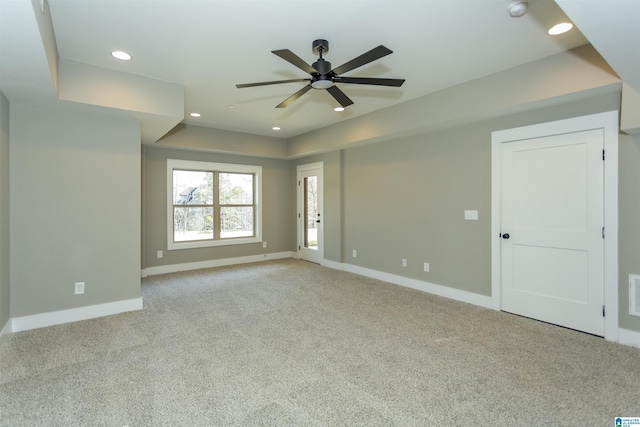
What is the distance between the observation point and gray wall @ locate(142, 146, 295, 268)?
18.2ft

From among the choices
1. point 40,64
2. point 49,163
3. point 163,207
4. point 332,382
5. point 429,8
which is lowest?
point 332,382

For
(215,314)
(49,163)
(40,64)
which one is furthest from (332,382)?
(49,163)

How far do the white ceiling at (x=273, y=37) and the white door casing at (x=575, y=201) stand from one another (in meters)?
0.76

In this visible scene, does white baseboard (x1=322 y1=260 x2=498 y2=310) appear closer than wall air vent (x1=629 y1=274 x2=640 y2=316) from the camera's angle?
No

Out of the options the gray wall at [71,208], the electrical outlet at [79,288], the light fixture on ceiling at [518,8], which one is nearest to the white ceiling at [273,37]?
the light fixture on ceiling at [518,8]

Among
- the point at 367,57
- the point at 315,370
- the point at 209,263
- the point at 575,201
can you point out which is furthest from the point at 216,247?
the point at 575,201

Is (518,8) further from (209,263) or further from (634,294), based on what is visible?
(209,263)

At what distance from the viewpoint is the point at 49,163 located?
10.8 ft

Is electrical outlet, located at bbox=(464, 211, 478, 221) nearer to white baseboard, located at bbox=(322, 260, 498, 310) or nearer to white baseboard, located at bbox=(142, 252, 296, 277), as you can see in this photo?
white baseboard, located at bbox=(322, 260, 498, 310)

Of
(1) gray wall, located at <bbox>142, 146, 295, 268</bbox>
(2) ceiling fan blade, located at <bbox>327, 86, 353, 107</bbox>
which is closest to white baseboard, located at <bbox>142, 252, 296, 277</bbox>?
(1) gray wall, located at <bbox>142, 146, 295, 268</bbox>

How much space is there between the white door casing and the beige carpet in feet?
1.20

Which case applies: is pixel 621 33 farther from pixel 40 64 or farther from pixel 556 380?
pixel 40 64

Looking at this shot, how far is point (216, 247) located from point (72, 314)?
298cm

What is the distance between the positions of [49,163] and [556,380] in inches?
199
